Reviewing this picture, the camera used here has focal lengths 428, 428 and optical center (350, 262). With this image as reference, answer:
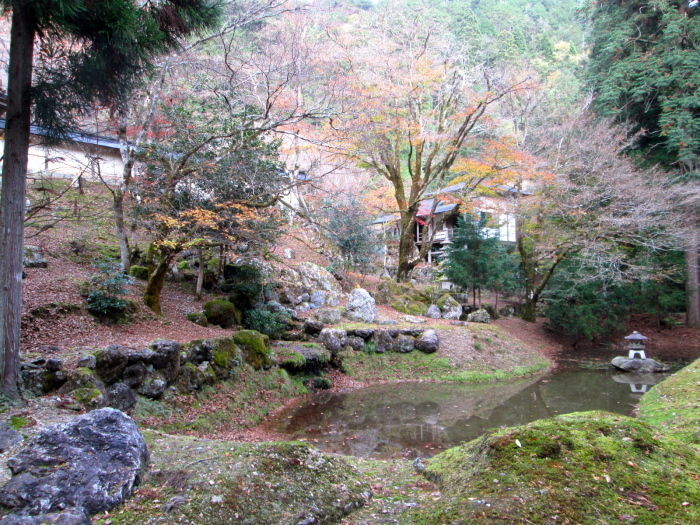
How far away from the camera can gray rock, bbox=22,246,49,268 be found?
9594 mm

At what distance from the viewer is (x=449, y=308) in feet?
58.7


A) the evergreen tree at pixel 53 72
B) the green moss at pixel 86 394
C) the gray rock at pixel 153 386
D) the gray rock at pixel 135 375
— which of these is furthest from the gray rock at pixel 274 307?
the evergreen tree at pixel 53 72

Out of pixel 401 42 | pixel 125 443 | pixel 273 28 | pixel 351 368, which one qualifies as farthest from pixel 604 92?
pixel 125 443

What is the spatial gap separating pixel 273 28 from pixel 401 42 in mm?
5048

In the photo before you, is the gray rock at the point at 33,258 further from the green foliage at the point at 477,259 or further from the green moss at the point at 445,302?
the green foliage at the point at 477,259

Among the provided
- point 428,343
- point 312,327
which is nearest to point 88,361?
point 312,327

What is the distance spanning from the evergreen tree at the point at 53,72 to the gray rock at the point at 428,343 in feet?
34.9

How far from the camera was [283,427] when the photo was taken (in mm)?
7895

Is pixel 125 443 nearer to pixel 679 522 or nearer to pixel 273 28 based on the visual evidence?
pixel 679 522

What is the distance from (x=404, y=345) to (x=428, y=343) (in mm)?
767

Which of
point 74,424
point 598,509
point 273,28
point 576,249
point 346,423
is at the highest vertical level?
point 273,28

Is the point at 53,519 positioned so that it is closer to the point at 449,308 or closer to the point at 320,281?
the point at 320,281

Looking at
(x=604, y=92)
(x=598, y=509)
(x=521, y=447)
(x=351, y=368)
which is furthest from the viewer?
(x=604, y=92)

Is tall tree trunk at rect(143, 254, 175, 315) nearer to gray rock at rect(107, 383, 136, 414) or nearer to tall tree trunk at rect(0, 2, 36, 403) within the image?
gray rock at rect(107, 383, 136, 414)
